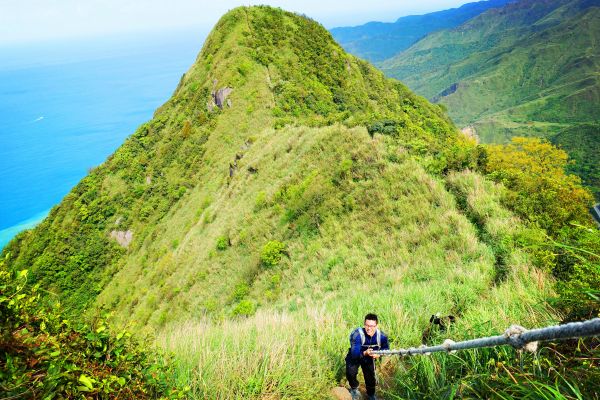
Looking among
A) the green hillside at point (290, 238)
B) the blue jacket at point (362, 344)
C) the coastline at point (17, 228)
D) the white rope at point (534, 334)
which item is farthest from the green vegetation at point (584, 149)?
the coastline at point (17, 228)

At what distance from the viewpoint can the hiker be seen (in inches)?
168

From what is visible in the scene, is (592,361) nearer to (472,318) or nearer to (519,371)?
(519,371)

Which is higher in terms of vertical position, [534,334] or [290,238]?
[534,334]

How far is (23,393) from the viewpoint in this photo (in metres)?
1.99

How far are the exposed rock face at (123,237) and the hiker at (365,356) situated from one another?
168ft

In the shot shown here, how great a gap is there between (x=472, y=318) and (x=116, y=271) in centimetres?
5053

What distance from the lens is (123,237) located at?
163 feet

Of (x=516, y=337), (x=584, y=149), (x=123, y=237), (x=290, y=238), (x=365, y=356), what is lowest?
(x=584, y=149)

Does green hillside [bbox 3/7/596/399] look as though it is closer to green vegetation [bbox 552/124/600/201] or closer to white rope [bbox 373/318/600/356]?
white rope [bbox 373/318/600/356]

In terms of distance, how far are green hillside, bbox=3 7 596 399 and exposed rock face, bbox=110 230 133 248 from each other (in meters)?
0.52

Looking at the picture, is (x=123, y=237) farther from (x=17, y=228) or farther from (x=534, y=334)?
(x=17, y=228)

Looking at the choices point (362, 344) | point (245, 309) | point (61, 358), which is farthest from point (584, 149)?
point (61, 358)

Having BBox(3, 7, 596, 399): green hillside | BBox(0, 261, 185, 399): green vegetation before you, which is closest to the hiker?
BBox(3, 7, 596, 399): green hillside

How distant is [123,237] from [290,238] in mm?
43077
